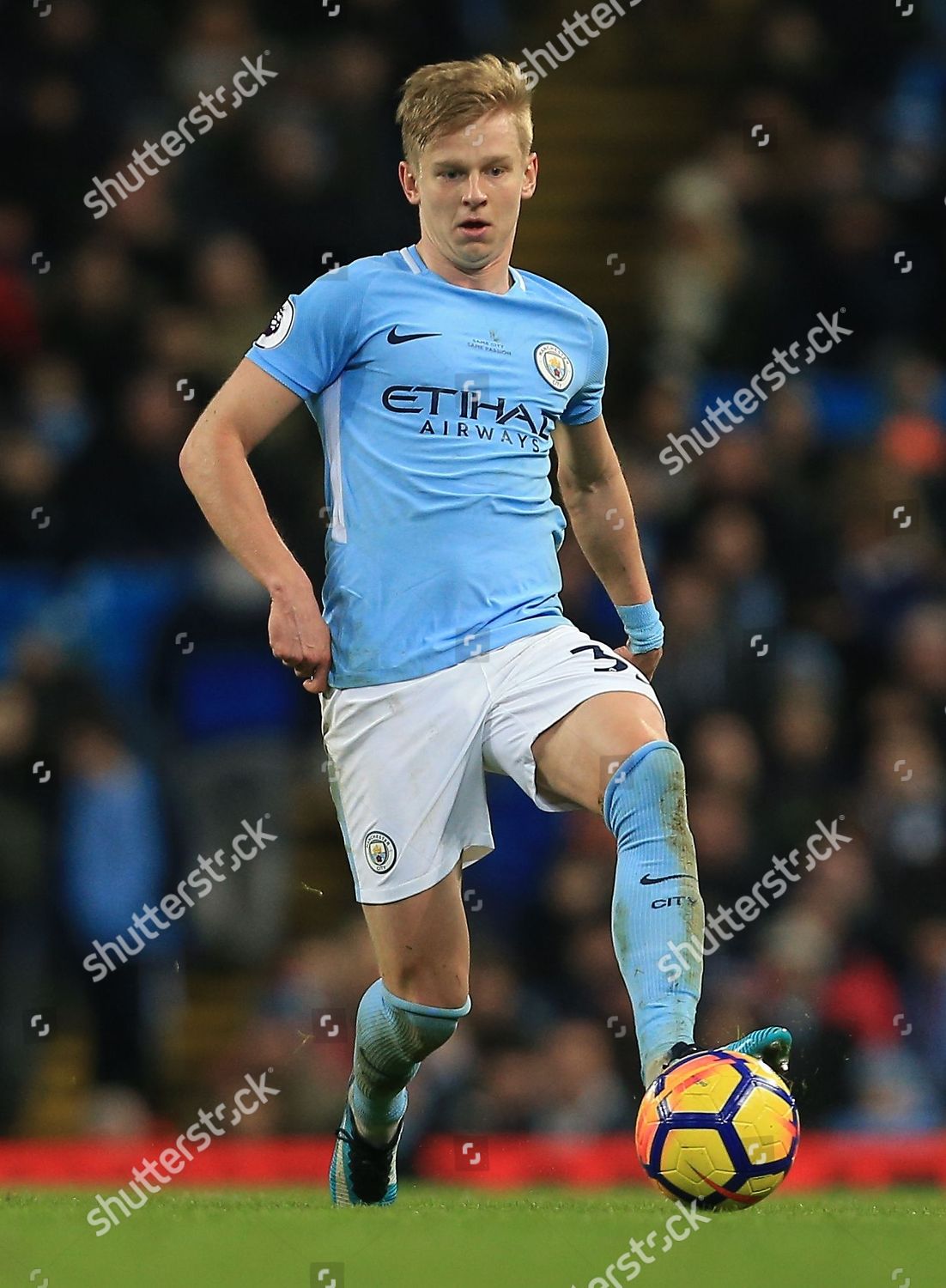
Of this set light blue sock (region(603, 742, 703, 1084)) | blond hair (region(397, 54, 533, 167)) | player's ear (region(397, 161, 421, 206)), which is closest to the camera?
light blue sock (region(603, 742, 703, 1084))

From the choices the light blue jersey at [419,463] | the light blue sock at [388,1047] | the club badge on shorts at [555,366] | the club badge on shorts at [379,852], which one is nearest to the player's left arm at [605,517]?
the club badge on shorts at [555,366]

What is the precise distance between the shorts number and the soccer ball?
101 cm

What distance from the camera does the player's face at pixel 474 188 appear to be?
470 centimetres

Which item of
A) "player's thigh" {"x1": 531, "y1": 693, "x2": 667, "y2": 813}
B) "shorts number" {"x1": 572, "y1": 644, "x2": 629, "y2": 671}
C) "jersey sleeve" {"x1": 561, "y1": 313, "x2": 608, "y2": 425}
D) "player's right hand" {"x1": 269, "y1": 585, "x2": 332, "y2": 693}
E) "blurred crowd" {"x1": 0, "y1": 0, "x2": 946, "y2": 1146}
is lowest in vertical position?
"blurred crowd" {"x1": 0, "y1": 0, "x2": 946, "y2": 1146}

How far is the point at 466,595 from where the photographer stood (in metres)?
4.68

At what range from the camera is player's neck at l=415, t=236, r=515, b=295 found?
489 centimetres

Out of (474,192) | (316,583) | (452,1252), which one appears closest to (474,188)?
(474,192)

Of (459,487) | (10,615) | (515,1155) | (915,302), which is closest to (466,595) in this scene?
(459,487)

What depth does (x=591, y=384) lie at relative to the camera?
5.14 m

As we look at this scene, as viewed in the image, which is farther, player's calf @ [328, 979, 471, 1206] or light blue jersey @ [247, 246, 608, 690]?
player's calf @ [328, 979, 471, 1206]

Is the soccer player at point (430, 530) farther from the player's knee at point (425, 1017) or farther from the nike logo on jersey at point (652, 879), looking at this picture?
A: the nike logo on jersey at point (652, 879)

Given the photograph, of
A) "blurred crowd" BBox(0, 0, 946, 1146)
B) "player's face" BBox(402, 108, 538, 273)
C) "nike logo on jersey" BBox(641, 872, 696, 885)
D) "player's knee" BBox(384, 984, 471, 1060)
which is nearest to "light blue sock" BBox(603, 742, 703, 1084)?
"nike logo on jersey" BBox(641, 872, 696, 885)

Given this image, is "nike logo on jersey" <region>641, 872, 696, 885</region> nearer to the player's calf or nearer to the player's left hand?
the player's calf

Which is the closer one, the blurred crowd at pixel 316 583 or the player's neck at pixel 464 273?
the player's neck at pixel 464 273
